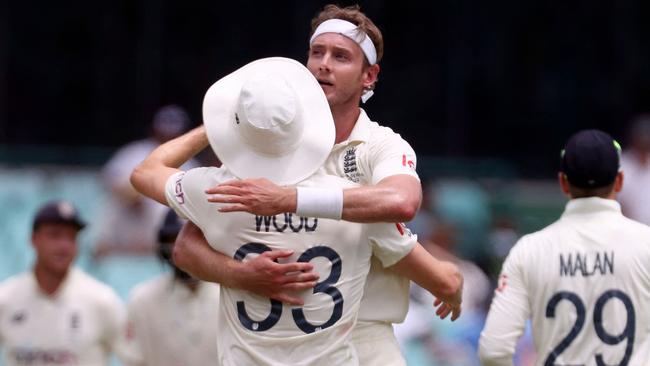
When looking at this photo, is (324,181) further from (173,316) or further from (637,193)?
(637,193)

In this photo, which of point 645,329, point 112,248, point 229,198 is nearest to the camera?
point 229,198

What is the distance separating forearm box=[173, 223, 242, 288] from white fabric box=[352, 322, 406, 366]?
28.2 inches

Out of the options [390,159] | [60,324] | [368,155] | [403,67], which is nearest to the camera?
[390,159]

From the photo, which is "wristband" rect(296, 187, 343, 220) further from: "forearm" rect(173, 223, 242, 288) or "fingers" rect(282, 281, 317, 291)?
"forearm" rect(173, 223, 242, 288)

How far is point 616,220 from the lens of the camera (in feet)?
25.0

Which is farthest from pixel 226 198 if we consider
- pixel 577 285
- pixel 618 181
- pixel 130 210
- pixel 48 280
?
pixel 130 210

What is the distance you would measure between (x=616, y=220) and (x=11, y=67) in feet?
29.8

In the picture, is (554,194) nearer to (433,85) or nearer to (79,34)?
(433,85)

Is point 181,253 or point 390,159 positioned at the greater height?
point 390,159

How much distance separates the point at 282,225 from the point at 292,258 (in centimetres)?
14

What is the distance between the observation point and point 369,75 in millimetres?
7129

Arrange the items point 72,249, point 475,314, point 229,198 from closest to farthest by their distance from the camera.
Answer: point 229,198, point 72,249, point 475,314

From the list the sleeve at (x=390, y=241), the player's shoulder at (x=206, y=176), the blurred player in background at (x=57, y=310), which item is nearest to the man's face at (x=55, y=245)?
the blurred player in background at (x=57, y=310)

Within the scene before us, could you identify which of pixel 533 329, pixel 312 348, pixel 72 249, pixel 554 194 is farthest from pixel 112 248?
pixel 312 348
